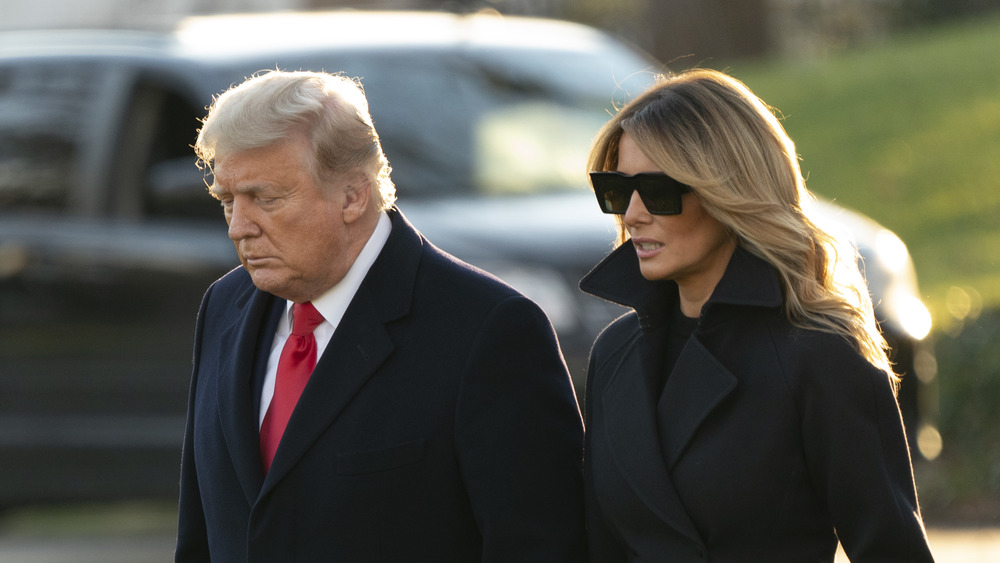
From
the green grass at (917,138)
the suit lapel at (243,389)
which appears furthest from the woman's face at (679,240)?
the green grass at (917,138)

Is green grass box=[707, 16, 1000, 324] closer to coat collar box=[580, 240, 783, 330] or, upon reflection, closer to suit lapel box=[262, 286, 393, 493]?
coat collar box=[580, 240, 783, 330]

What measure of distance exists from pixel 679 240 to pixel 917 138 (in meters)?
11.2

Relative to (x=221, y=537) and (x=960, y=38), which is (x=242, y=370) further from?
(x=960, y=38)

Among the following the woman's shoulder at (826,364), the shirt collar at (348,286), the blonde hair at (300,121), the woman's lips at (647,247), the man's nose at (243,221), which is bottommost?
the woman's shoulder at (826,364)

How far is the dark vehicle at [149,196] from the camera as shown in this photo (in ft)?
19.9

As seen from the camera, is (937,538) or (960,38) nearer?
(937,538)

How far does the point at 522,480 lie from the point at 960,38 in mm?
15351

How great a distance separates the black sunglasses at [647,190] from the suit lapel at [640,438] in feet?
0.97

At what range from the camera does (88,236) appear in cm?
619

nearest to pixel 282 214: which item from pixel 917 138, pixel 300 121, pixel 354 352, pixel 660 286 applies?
pixel 300 121

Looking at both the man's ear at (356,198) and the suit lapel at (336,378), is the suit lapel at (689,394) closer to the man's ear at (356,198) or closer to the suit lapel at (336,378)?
the suit lapel at (336,378)

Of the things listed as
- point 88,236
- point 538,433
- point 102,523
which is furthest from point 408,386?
point 102,523

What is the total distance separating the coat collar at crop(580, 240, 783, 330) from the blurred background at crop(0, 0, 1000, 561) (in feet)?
2.45

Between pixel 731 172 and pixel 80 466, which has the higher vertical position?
pixel 731 172
